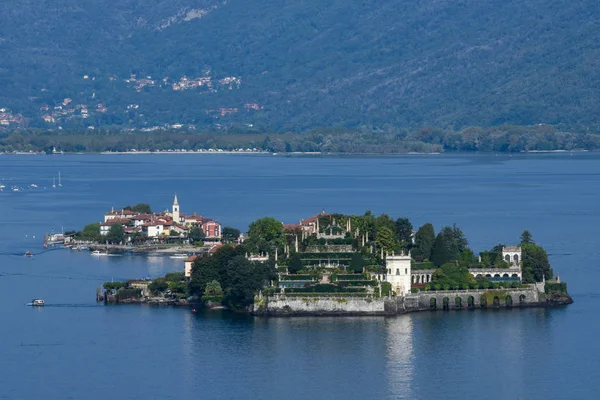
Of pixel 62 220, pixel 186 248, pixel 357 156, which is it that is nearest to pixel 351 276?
pixel 186 248

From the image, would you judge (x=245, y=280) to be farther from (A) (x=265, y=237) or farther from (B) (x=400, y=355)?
(A) (x=265, y=237)

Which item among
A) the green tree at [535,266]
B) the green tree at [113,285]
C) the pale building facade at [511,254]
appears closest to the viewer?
the green tree at [535,266]

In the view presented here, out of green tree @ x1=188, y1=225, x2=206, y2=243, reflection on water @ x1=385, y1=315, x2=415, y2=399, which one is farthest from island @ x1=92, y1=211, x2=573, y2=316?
green tree @ x1=188, y1=225, x2=206, y2=243

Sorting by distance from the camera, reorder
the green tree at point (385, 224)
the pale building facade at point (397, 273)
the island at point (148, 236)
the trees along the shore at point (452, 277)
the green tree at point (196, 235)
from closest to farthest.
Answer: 1. the pale building facade at point (397, 273)
2. the trees along the shore at point (452, 277)
3. the green tree at point (385, 224)
4. the island at point (148, 236)
5. the green tree at point (196, 235)

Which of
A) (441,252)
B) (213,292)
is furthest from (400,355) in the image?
(441,252)

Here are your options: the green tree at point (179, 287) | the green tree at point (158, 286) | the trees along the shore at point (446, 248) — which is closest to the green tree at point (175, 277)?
the green tree at point (158, 286)

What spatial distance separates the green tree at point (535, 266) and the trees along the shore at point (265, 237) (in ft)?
20.9

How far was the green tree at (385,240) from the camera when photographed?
4375cm

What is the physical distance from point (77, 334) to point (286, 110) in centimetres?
15864

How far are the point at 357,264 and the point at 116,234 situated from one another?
55.9 ft

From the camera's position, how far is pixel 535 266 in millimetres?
42000

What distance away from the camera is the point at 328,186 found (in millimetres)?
88812

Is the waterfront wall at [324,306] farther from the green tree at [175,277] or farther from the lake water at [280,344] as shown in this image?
the green tree at [175,277]

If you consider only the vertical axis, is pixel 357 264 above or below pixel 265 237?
below
